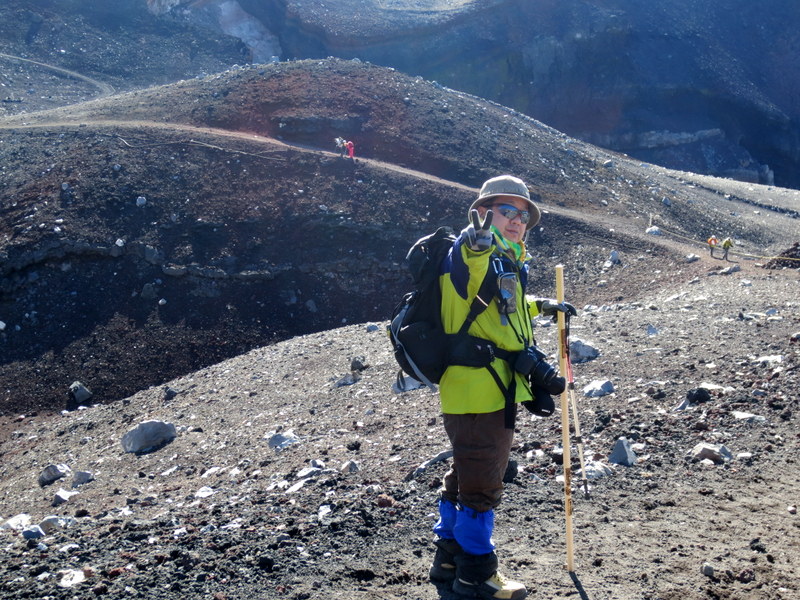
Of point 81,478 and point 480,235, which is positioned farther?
point 81,478

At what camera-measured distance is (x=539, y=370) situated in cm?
345

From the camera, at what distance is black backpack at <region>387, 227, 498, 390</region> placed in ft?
11.0

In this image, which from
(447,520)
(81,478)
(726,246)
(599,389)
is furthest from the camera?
(726,246)

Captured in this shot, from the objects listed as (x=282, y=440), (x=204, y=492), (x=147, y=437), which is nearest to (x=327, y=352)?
(x=147, y=437)

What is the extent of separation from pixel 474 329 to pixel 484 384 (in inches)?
10.2

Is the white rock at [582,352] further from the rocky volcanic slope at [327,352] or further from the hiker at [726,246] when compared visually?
the hiker at [726,246]

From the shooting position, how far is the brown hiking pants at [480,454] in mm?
3369

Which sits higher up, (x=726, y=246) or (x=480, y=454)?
(x=480, y=454)

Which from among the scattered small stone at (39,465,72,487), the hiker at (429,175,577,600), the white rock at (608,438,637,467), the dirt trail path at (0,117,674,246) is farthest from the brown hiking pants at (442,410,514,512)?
the dirt trail path at (0,117,674,246)

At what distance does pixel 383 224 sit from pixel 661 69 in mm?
33739

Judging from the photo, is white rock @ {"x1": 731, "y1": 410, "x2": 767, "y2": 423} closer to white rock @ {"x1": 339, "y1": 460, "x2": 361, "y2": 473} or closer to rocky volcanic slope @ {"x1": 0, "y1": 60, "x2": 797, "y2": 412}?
white rock @ {"x1": 339, "y1": 460, "x2": 361, "y2": 473}

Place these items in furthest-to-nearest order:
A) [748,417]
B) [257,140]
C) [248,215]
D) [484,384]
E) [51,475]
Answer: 1. [257,140]
2. [248,215]
3. [51,475]
4. [748,417]
5. [484,384]

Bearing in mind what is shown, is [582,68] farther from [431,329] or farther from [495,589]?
[495,589]

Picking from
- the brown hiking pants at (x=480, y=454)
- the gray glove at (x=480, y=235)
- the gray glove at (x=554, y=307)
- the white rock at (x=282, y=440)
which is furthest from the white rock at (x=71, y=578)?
the white rock at (x=282, y=440)
